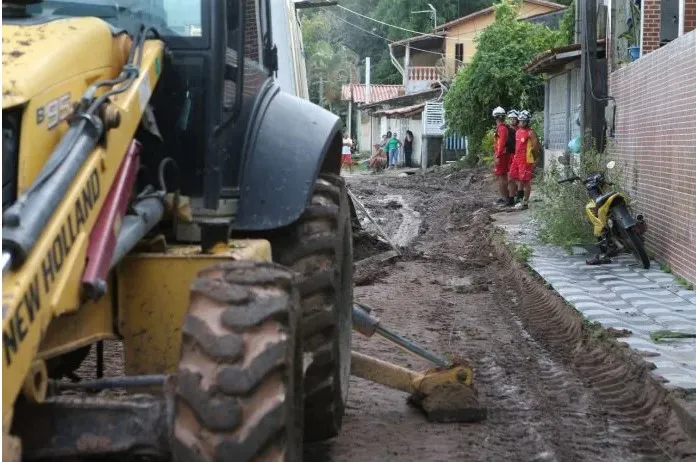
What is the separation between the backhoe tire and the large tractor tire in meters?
1.39

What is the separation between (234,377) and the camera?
11.7ft

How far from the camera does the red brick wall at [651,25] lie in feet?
55.8

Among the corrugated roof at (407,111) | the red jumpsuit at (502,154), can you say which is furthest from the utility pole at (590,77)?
the corrugated roof at (407,111)

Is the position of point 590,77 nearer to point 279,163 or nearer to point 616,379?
point 616,379

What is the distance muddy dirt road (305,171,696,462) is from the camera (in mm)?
6141

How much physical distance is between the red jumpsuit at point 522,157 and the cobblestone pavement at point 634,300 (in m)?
5.47

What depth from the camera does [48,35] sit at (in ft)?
13.7

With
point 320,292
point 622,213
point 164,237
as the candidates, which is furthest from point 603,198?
point 164,237

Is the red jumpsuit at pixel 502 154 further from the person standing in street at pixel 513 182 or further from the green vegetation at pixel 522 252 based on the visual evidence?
the green vegetation at pixel 522 252

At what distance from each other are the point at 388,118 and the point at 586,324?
52741 millimetres

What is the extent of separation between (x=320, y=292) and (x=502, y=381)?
9.67 feet

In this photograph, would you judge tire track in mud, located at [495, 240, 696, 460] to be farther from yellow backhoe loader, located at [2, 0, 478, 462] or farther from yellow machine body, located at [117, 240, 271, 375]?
yellow machine body, located at [117, 240, 271, 375]

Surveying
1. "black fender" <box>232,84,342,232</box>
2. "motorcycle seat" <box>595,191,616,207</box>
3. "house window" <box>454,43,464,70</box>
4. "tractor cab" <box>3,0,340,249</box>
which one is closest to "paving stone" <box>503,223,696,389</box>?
"motorcycle seat" <box>595,191,616,207</box>

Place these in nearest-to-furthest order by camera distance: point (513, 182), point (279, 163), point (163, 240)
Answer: point (163, 240), point (279, 163), point (513, 182)
